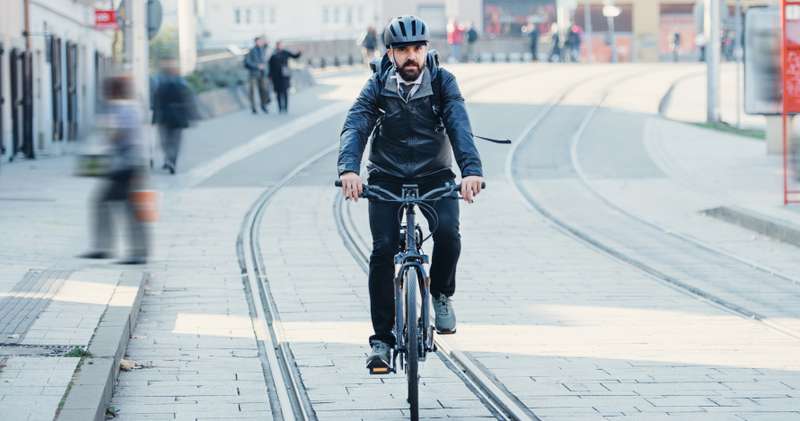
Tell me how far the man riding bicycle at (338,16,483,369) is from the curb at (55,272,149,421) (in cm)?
130

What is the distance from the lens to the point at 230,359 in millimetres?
9016

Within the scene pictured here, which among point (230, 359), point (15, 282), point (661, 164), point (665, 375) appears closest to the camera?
point (665, 375)

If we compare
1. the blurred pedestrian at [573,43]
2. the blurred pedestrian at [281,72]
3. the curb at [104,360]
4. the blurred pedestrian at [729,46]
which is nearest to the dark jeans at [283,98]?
the blurred pedestrian at [281,72]

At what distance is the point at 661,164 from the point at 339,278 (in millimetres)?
12461

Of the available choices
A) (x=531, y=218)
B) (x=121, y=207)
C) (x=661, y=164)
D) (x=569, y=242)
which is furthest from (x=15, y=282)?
(x=661, y=164)

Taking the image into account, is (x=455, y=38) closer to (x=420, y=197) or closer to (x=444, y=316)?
(x=444, y=316)

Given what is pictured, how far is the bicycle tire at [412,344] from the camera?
6.89m

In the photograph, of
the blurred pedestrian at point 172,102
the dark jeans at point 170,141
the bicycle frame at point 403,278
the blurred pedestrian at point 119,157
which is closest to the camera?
the bicycle frame at point 403,278

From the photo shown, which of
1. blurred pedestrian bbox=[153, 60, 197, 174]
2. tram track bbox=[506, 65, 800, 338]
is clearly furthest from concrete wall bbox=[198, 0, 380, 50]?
blurred pedestrian bbox=[153, 60, 197, 174]

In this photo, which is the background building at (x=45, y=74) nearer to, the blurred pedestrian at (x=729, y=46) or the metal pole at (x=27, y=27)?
the metal pole at (x=27, y=27)

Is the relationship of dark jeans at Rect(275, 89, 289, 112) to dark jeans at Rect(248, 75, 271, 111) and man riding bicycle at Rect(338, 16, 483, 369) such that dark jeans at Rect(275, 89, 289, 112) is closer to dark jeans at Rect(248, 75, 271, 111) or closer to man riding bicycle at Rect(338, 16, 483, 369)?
dark jeans at Rect(248, 75, 271, 111)

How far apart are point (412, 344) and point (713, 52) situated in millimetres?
25627

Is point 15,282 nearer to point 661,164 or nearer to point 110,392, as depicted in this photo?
point 110,392

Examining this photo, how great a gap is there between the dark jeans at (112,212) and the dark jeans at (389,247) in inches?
246
